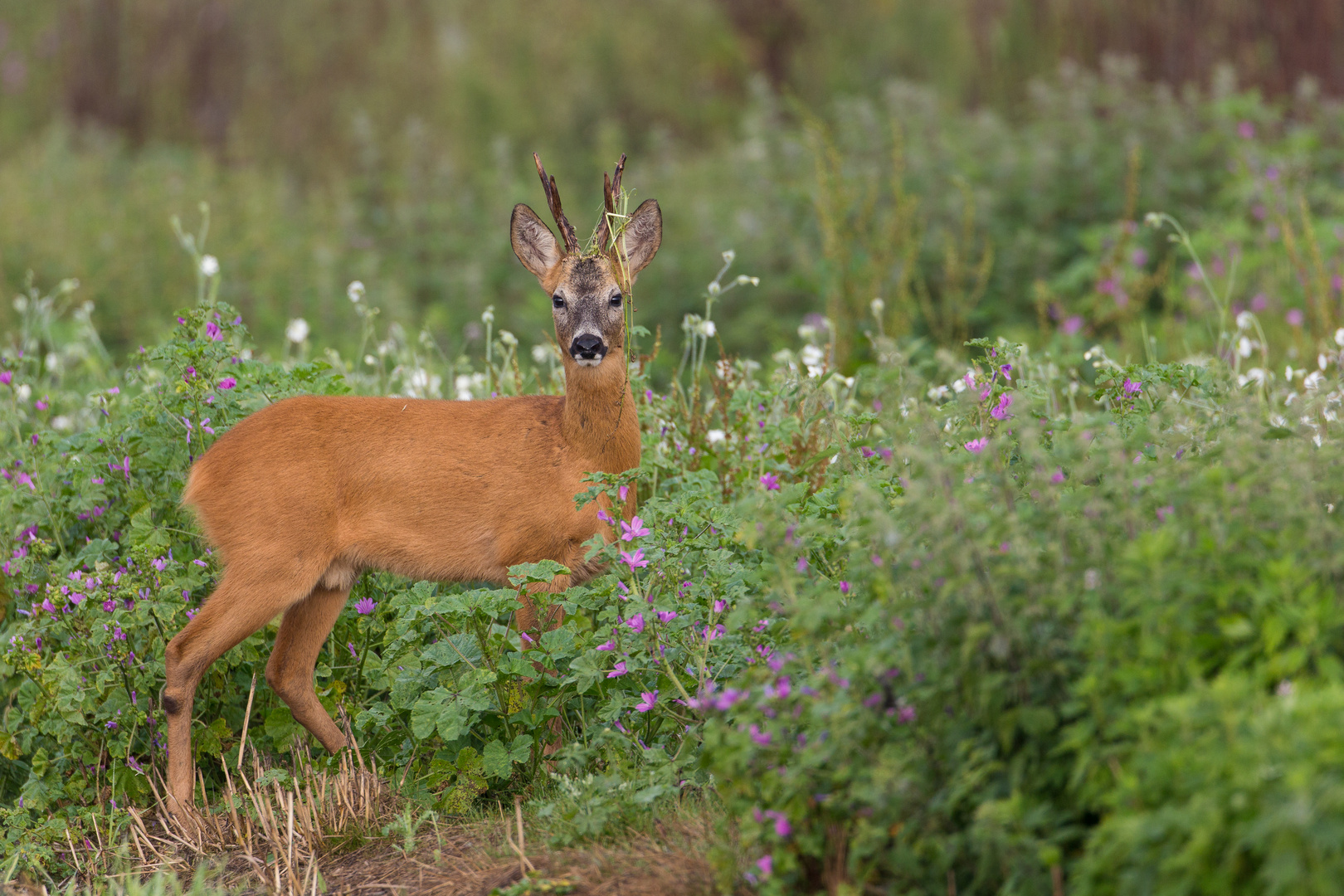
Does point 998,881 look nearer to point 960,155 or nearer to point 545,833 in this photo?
point 545,833

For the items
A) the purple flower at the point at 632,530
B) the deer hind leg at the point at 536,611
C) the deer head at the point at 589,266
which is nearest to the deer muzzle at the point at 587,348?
the deer head at the point at 589,266

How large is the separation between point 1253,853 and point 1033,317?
6715mm

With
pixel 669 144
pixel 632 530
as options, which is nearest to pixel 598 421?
pixel 632 530

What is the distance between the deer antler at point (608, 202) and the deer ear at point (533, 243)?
196 mm

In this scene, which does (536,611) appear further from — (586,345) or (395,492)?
A: (586,345)

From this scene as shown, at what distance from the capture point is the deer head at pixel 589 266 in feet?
13.7

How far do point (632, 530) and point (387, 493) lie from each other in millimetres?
979

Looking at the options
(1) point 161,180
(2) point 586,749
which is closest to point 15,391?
(2) point 586,749

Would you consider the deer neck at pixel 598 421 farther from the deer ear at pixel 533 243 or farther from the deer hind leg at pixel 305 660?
the deer hind leg at pixel 305 660

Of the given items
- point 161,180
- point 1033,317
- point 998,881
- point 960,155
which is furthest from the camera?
point 161,180

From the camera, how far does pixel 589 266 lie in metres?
4.32

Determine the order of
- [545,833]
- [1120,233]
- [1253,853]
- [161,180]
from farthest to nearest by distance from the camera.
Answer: [161,180], [1120,233], [545,833], [1253,853]

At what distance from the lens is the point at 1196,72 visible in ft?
36.0

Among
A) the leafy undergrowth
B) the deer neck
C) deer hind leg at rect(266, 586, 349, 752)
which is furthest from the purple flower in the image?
deer hind leg at rect(266, 586, 349, 752)
